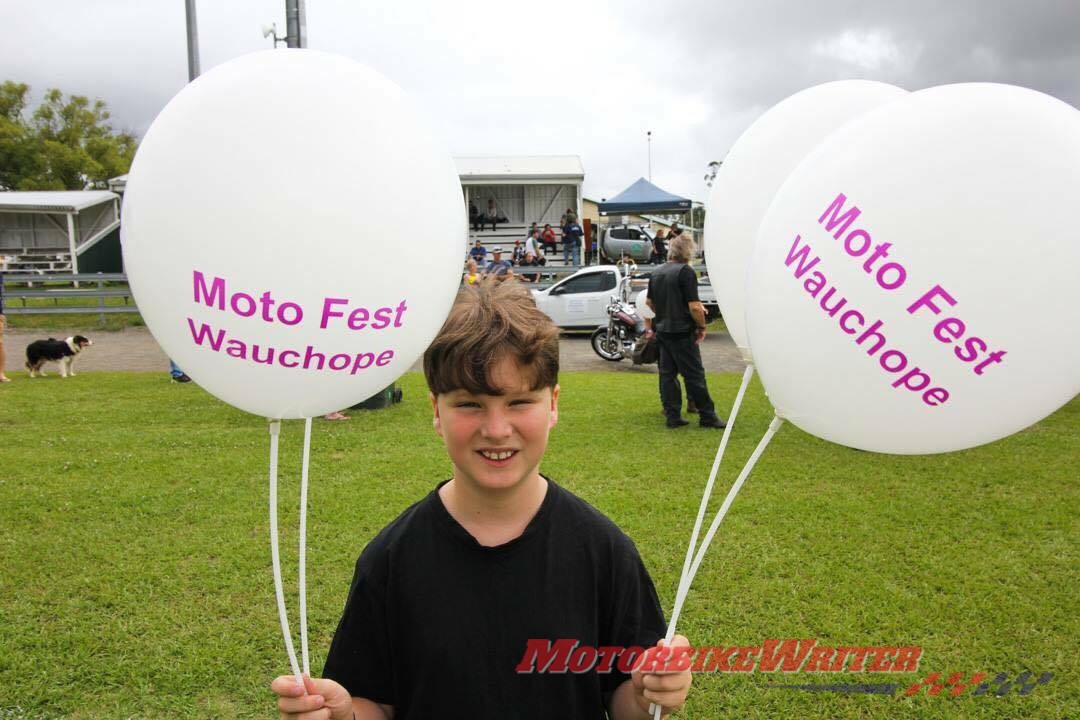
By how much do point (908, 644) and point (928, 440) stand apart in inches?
87.5

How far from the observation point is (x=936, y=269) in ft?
4.12

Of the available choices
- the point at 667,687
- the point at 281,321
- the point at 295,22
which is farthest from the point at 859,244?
the point at 295,22

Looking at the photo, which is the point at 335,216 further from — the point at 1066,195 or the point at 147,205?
the point at 1066,195

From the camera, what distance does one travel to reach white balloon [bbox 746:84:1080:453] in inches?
48.2

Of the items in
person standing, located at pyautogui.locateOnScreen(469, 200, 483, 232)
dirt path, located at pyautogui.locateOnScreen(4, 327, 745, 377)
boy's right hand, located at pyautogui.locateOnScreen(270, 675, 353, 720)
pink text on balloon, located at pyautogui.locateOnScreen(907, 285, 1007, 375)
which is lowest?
dirt path, located at pyautogui.locateOnScreen(4, 327, 745, 377)

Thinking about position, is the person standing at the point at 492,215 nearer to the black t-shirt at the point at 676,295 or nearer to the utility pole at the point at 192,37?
the utility pole at the point at 192,37

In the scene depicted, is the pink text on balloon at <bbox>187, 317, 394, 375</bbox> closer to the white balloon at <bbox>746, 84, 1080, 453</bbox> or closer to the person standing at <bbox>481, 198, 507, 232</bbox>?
the white balloon at <bbox>746, 84, 1080, 453</bbox>

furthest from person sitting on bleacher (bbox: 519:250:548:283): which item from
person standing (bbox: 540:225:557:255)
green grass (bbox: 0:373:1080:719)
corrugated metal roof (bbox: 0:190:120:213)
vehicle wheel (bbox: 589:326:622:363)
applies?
corrugated metal roof (bbox: 0:190:120:213)

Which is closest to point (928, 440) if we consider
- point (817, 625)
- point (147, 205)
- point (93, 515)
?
point (147, 205)

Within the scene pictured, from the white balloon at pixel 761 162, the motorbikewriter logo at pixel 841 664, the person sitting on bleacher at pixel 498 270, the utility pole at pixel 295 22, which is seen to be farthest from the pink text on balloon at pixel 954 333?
the utility pole at pixel 295 22

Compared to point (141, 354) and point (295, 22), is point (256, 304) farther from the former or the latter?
point (141, 354)

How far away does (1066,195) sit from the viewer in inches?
47.4

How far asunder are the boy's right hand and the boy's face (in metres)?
0.47

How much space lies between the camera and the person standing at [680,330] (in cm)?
693
